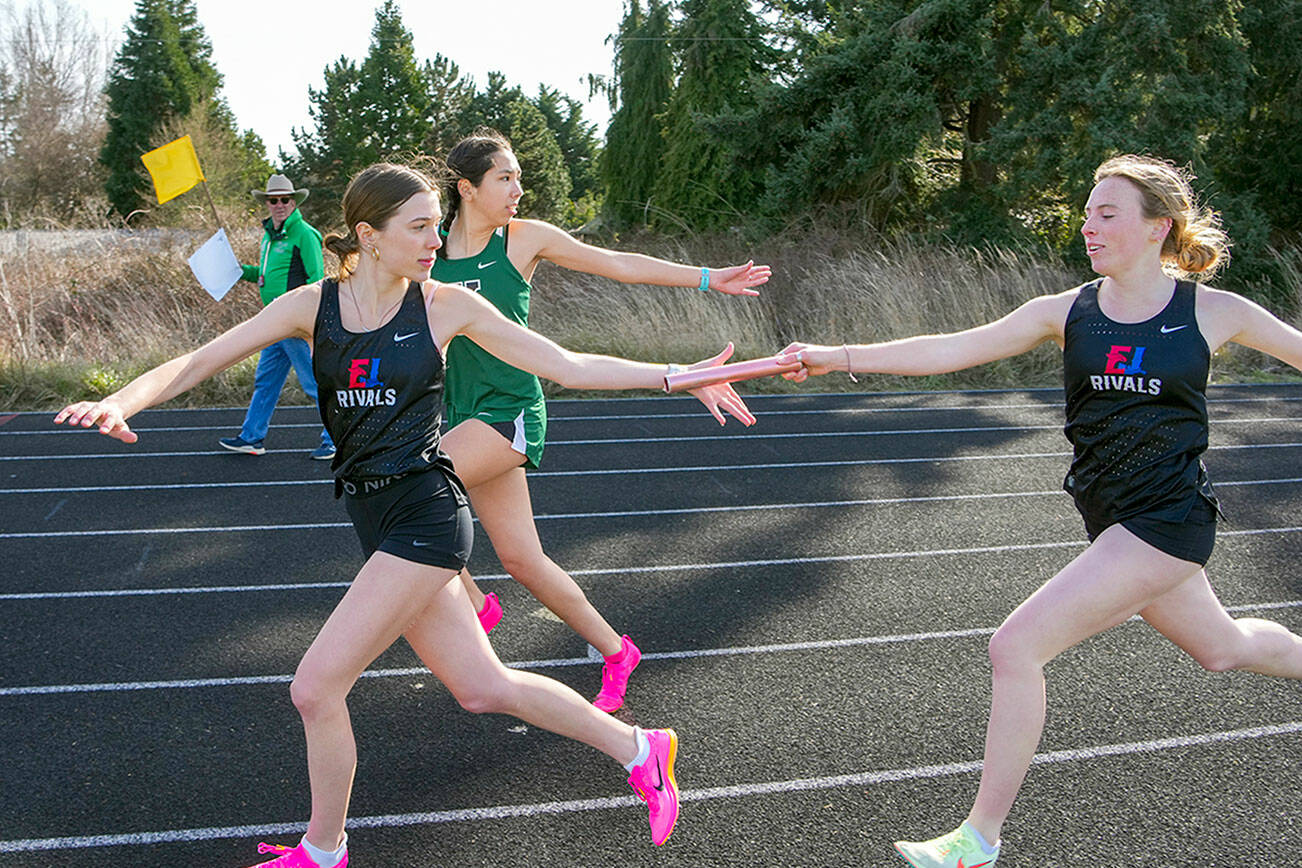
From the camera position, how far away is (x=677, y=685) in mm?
4344

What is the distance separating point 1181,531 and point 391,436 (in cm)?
212

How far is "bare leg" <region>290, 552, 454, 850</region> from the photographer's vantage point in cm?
266

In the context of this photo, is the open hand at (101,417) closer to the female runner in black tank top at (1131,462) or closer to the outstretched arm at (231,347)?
the outstretched arm at (231,347)

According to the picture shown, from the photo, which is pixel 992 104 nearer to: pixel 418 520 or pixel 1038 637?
pixel 1038 637

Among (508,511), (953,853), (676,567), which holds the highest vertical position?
(508,511)

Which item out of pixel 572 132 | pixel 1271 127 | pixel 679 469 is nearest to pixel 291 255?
pixel 679 469

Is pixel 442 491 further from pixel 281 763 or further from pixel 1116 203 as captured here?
pixel 1116 203

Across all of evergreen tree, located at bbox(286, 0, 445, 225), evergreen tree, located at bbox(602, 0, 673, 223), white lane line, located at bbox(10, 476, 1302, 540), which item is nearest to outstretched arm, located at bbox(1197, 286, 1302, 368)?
white lane line, located at bbox(10, 476, 1302, 540)

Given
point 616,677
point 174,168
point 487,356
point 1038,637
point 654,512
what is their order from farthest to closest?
point 174,168
point 654,512
point 616,677
point 487,356
point 1038,637

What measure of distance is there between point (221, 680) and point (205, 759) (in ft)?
2.33

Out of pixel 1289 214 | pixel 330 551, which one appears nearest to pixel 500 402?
pixel 330 551

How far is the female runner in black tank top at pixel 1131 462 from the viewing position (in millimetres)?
2807

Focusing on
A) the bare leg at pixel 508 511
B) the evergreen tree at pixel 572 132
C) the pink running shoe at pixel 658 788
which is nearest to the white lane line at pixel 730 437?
the bare leg at pixel 508 511

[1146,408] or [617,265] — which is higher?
[617,265]
